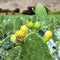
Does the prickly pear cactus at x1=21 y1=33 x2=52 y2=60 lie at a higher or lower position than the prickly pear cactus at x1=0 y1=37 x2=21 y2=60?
higher

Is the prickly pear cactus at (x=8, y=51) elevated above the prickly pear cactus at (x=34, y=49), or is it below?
below

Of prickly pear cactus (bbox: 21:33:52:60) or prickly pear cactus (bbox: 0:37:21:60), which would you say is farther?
prickly pear cactus (bbox: 0:37:21:60)

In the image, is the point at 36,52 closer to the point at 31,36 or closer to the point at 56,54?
the point at 31,36

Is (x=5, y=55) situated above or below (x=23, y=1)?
above

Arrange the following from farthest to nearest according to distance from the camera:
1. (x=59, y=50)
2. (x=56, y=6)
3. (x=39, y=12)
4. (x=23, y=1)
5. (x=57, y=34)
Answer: (x=23, y=1), (x=56, y=6), (x=39, y=12), (x=57, y=34), (x=59, y=50)

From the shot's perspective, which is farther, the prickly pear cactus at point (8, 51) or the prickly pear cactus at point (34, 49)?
the prickly pear cactus at point (8, 51)

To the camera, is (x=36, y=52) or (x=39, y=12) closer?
(x=36, y=52)

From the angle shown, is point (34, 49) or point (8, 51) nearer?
point (34, 49)

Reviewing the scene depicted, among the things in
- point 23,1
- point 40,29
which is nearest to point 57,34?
point 40,29
